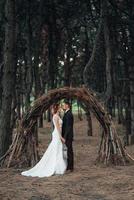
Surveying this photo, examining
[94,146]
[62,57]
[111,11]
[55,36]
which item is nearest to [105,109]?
[94,146]

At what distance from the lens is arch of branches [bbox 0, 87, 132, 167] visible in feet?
51.4

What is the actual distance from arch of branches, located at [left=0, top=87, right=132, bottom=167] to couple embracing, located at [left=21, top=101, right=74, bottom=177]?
3.27 feet

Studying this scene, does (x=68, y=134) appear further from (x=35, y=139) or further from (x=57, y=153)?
(x=35, y=139)

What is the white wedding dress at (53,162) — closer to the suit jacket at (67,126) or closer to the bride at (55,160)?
the bride at (55,160)

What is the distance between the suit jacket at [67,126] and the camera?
14.8 m

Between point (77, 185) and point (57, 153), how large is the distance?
2.28 meters

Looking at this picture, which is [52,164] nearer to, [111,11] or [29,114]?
[29,114]

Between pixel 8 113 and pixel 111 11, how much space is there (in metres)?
9.17

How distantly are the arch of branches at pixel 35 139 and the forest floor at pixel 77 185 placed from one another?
0.58m

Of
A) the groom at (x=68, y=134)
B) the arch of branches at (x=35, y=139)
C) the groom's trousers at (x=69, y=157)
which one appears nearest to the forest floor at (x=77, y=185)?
the groom's trousers at (x=69, y=157)

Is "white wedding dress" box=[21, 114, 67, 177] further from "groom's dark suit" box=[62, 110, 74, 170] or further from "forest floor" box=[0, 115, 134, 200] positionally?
"forest floor" box=[0, 115, 134, 200]

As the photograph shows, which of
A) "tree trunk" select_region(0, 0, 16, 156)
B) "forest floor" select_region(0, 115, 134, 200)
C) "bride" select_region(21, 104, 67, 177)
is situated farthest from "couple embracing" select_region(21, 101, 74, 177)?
"tree trunk" select_region(0, 0, 16, 156)

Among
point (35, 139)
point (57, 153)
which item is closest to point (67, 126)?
point (57, 153)

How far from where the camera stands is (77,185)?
1248cm
